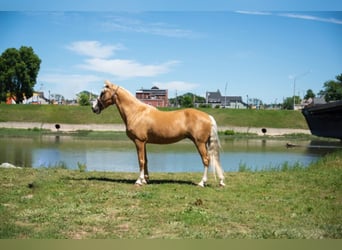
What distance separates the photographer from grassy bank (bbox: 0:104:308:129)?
25.3 ft

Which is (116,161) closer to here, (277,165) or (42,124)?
(42,124)

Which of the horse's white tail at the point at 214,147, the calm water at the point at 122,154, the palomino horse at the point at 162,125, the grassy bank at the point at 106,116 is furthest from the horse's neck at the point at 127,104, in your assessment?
the calm water at the point at 122,154

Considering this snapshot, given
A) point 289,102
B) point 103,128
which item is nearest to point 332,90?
point 289,102

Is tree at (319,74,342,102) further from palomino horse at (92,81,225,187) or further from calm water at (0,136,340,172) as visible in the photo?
calm water at (0,136,340,172)

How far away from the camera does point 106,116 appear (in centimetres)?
867

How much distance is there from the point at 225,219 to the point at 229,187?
1.88 m

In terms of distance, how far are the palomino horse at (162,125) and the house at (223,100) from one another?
394 mm

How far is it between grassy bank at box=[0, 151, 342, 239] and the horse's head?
4.41ft

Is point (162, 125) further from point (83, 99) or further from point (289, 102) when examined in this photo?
point (289, 102)

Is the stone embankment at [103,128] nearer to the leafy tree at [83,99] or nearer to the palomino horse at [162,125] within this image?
the leafy tree at [83,99]

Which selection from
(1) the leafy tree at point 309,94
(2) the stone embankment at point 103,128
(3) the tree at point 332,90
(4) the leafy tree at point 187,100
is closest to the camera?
(3) the tree at point 332,90

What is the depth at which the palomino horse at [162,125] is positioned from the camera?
6750mm

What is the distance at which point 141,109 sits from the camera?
7.05 meters

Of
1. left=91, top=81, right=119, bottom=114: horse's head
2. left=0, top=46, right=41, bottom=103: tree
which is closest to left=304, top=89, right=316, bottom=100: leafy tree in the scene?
left=91, top=81, right=119, bottom=114: horse's head
